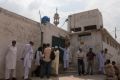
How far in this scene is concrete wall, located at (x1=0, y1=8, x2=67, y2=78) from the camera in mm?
10258

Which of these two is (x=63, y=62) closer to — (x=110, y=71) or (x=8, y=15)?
(x=110, y=71)

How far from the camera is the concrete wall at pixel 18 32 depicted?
1026 centimetres

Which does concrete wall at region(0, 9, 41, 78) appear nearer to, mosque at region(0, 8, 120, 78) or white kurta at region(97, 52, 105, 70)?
mosque at region(0, 8, 120, 78)

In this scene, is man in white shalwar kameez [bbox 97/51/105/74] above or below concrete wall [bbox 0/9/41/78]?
below

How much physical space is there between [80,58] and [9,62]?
511cm

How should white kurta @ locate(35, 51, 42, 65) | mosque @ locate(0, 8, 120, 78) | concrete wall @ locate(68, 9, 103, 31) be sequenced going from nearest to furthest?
mosque @ locate(0, 8, 120, 78) < white kurta @ locate(35, 51, 42, 65) < concrete wall @ locate(68, 9, 103, 31)

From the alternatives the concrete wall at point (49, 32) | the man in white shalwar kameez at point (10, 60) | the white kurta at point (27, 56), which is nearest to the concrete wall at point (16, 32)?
the man in white shalwar kameez at point (10, 60)

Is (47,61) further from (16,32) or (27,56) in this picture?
(16,32)

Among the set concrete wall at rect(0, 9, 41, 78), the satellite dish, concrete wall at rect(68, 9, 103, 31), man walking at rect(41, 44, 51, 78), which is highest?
concrete wall at rect(68, 9, 103, 31)

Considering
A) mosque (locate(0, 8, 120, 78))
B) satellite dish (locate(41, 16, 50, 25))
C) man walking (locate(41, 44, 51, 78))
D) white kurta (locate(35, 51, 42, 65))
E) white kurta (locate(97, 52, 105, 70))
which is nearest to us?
mosque (locate(0, 8, 120, 78))

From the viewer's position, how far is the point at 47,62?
10.8 m

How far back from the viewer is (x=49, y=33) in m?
14.1

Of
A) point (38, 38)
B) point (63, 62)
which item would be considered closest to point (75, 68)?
point (63, 62)

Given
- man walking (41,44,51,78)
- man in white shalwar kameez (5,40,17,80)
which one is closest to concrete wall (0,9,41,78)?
man in white shalwar kameez (5,40,17,80)
